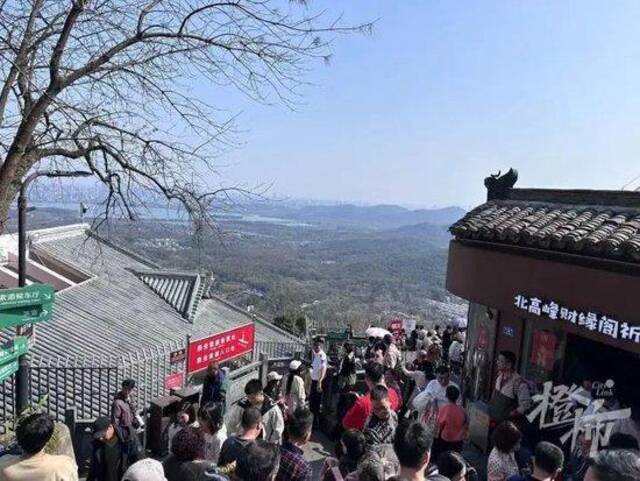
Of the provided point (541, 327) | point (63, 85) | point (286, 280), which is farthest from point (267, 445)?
point (286, 280)

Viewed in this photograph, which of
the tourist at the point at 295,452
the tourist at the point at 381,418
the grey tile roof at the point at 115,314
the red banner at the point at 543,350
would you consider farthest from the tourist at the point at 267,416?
the grey tile roof at the point at 115,314

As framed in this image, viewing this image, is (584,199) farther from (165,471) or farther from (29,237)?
(29,237)

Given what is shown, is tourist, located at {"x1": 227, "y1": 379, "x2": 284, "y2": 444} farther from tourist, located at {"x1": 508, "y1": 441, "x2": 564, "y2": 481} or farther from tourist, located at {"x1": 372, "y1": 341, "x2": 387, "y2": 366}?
tourist, located at {"x1": 372, "y1": 341, "x2": 387, "y2": 366}

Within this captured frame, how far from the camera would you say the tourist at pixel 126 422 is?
20.2 feet

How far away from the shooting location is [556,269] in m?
7.38

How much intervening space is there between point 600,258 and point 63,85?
18.6ft

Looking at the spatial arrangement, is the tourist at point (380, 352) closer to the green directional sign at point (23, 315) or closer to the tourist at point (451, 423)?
the tourist at point (451, 423)

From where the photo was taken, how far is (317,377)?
9.28 meters

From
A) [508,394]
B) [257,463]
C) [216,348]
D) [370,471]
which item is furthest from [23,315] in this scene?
[508,394]

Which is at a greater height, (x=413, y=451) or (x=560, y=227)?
(x=560, y=227)

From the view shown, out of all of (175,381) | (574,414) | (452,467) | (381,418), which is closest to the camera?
(452,467)

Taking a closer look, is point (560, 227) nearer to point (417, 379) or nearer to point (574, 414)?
point (574, 414)

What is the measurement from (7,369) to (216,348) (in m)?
4.34

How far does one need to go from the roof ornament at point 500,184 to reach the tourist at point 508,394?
2.92 metres
